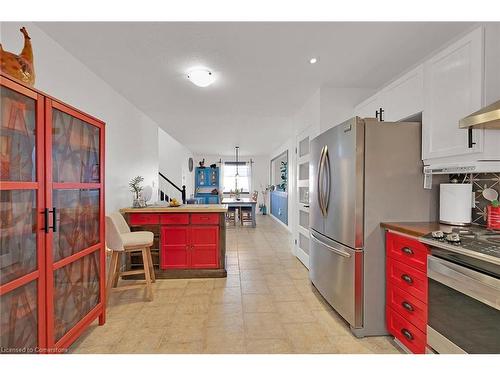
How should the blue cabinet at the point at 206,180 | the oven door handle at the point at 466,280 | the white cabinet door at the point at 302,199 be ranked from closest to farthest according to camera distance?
1. the oven door handle at the point at 466,280
2. the white cabinet door at the point at 302,199
3. the blue cabinet at the point at 206,180

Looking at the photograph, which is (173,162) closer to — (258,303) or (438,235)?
(258,303)

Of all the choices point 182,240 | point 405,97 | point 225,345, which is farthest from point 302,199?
point 225,345

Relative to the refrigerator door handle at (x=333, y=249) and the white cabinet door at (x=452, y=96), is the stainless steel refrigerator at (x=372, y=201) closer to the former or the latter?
the refrigerator door handle at (x=333, y=249)

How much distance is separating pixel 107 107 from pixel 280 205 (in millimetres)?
5989

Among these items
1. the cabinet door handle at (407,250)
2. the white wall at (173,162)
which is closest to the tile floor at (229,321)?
Answer: the cabinet door handle at (407,250)

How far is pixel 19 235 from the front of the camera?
4.53ft

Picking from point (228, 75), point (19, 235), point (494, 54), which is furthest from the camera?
point (228, 75)

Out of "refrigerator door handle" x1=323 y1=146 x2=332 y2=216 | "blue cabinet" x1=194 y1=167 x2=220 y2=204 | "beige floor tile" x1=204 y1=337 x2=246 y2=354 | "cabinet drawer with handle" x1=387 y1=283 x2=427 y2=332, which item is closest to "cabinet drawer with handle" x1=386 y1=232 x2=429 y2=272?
"cabinet drawer with handle" x1=387 y1=283 x2=427 y2=332

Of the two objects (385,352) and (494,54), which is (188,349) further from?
(494,54)

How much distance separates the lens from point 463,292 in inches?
53.0

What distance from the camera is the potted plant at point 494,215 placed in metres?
1.80

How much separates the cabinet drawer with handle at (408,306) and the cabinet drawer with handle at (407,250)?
225 mm

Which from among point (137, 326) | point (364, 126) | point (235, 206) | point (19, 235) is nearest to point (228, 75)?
point (364, 126)
